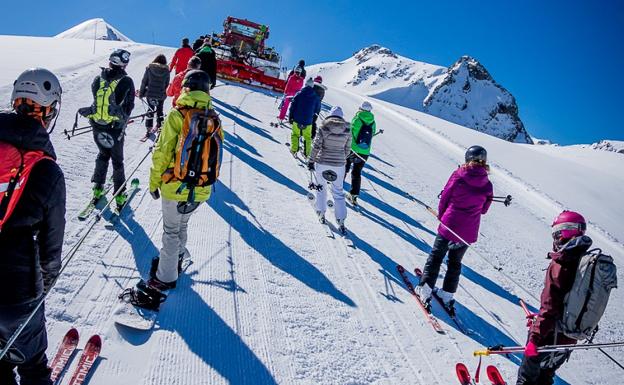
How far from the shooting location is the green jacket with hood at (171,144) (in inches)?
143

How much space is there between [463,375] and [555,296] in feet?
4.63

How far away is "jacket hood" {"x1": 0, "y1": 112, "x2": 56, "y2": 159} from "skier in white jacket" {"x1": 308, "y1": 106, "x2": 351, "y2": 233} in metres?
4.83

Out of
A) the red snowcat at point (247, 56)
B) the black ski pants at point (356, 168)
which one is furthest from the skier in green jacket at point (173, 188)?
the red snowcat at point (247, 56)

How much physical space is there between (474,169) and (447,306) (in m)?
1.96

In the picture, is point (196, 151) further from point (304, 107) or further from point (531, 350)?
point (304, 107)

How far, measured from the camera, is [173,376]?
336cm

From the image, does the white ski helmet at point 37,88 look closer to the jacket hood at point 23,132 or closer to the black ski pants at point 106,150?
the jacket hood at point 23,132

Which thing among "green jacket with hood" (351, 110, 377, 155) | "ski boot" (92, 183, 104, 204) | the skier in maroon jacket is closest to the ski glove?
the skier in maroon jacket

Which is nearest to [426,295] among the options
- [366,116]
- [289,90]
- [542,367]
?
[542,367]

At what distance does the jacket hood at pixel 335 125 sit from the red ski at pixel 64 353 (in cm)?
456

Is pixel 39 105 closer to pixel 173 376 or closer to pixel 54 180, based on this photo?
pixel 54 180

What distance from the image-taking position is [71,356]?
3215 mm

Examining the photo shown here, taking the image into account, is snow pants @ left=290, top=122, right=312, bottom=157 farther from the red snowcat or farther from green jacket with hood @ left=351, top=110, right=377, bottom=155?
the red snowcat

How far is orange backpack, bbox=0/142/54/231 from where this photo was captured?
2.03 m
